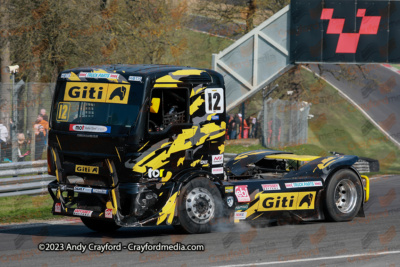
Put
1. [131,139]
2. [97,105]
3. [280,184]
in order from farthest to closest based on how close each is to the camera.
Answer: [280,184], [97,105], [131,139]

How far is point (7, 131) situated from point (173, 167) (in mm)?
6542

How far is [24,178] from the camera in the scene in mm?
14641

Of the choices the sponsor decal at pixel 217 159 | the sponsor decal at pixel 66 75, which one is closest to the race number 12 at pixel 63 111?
the sponsor decal at pixel 66 75

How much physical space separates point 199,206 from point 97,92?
2226mm

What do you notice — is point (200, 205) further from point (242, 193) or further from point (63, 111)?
point (63, 111)

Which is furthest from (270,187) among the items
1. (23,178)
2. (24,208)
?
(23,178)

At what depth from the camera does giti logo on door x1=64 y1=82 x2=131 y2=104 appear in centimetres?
970

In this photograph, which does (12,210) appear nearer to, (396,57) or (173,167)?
(173,167)

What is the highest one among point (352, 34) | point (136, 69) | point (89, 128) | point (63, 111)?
point (352, 34)

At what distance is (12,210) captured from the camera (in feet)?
44.2

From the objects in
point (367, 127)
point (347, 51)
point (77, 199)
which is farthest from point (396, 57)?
point (367, 127)

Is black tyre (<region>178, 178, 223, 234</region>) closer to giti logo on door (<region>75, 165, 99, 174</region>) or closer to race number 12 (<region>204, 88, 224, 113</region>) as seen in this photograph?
race number 12 (<region>204, 88, 224, 113</region>)

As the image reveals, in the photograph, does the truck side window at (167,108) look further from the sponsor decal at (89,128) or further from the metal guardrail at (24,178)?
the metal guardrail at (24,178)

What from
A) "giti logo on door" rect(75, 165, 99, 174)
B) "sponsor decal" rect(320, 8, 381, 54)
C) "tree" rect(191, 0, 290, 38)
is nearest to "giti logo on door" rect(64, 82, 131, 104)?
"giti logo on door" rect(75, 165, 99, 174)
